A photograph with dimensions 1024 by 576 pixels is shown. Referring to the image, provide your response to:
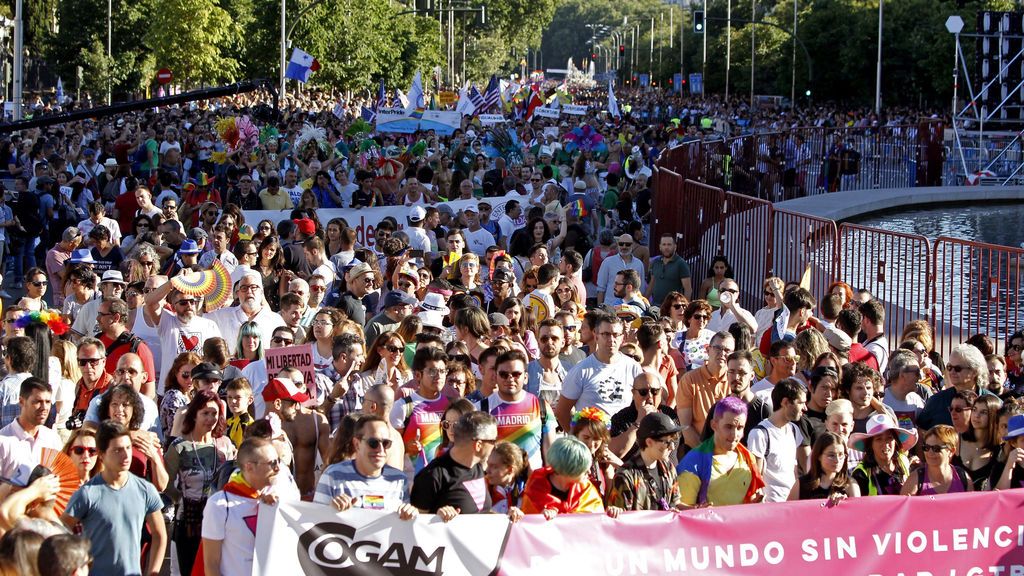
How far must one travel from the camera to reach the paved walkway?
29.7 metres

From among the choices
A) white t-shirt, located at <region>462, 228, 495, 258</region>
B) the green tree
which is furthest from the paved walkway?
the green tree

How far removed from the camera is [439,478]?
6941mm

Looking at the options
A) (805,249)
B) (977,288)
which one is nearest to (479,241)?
(805,249)

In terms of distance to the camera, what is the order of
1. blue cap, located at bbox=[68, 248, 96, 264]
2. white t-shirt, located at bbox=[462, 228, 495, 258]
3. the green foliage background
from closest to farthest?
1. blue cap, located at bbox=[68, 248, 96, 264]
2. white t-shirt, located at bbox=[462, 228, 495, 258]
3. the green foliage background

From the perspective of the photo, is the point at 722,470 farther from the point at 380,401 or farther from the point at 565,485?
the point at 380,401

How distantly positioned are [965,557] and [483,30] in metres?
130

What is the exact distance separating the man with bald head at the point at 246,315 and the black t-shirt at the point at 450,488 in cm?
375

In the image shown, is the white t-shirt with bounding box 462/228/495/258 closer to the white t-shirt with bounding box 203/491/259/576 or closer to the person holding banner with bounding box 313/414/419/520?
the person holding banner with bounding box 313/414/419/520

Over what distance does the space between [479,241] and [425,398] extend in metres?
7.75

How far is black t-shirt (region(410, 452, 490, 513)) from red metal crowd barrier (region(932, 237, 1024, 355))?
7.17 metres

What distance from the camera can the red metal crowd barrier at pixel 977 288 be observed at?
13328 millimetres

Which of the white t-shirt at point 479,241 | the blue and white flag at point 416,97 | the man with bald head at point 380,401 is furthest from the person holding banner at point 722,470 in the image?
the blue and white flag at point 416,97

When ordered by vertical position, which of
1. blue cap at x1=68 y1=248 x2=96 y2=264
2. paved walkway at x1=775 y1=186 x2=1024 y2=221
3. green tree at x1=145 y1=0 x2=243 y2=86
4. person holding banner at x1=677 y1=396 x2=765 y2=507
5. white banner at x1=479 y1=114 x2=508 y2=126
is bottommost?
paved walkway at x1=775 y1=186 x2=1024 y2=221

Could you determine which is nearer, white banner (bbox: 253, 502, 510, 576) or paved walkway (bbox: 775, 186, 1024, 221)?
white banner (bbox: 253, 502, 510, 576)
